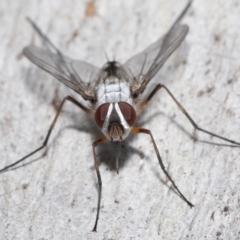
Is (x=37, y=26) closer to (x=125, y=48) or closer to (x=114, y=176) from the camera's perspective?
(x=125, y=48)

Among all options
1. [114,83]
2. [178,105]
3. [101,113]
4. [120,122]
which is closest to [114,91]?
[114,83]

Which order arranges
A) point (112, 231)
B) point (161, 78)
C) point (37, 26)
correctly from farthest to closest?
point (37, 26) < point (161, 78) < point (112, 231)

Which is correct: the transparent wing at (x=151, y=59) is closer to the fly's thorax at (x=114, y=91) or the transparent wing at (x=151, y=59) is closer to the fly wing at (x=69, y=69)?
the fly's thorax at (x=114, y=91)

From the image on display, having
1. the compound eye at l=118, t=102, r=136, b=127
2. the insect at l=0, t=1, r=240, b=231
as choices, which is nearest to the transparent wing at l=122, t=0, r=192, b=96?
the insect at l=0, t=1, r=240, b=231

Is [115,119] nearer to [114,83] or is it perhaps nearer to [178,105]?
[114,83]

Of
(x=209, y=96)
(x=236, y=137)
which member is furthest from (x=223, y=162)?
(x=209, y=96)

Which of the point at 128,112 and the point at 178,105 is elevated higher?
the point at 178,105

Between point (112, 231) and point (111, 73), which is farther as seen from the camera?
point (111, 73)
